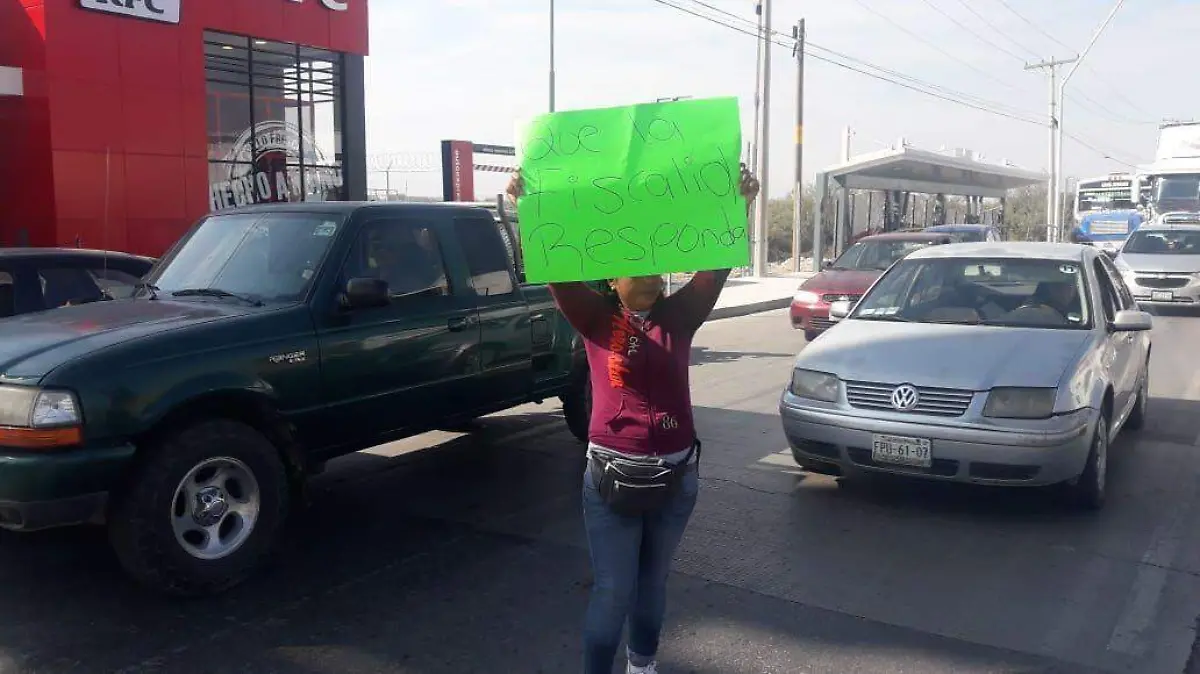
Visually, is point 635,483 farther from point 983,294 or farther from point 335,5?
point 335,5

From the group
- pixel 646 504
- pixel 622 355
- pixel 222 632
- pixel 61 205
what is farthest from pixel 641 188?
pixel 61 205

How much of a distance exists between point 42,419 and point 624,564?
2.65 metres

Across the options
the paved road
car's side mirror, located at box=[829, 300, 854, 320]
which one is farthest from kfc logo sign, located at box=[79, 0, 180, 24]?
car's side mirror, located at box=[829, 300, 854, 320]

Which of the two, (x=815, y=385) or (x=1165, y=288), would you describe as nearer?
(x=815, y=385)

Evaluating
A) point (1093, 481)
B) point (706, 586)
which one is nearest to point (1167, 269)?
point (1093, 481)

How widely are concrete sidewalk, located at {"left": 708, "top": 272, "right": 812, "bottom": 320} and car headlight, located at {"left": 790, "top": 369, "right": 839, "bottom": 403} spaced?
9710mm

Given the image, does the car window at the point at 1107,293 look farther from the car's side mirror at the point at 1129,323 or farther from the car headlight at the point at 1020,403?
the car headlight at the point at 1020,403

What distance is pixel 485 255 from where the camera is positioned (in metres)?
6.54

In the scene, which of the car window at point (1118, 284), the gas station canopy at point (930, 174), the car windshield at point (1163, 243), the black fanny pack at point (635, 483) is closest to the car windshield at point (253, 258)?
the black fanny pack at point (635, 483)

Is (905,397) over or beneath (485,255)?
beneath

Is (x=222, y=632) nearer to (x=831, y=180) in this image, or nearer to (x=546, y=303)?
(x=546, y=303)

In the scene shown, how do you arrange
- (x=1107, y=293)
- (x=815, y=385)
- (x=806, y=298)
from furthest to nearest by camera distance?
1. (x=806, y=298)
2. (x=1107, y=293)
3. (x=815, y=385)

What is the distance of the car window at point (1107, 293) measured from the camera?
686 centimetres

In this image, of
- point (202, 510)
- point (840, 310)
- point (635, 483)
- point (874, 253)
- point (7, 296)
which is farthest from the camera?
point (874, 253)
